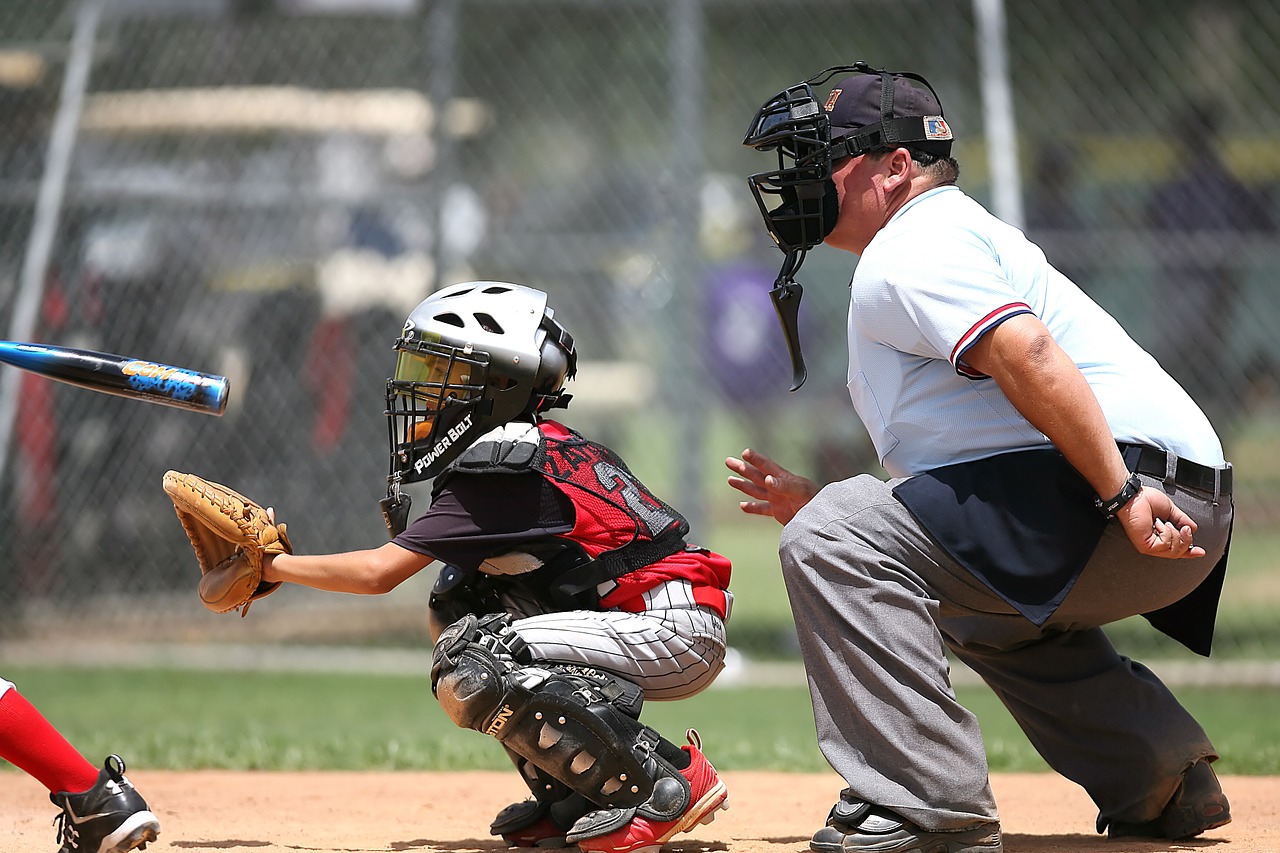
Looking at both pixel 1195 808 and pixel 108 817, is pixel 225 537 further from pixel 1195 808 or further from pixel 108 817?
pixel 1195 808

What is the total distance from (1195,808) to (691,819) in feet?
4.13

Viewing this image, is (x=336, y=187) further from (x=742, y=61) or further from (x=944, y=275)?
(x=944, y=275)

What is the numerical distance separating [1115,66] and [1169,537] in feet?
29.7

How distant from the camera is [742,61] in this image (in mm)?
13789

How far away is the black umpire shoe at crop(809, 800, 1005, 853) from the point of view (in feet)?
10.2

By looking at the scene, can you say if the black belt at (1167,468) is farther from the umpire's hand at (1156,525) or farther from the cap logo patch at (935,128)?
the cap logo patch at (935,128)

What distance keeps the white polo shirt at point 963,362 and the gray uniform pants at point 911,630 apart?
0.47ft

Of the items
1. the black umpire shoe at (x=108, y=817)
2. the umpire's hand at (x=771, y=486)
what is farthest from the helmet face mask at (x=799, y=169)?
the black umpire shoe at (x=108, y=817)

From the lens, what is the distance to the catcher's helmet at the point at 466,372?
3559 millimetres

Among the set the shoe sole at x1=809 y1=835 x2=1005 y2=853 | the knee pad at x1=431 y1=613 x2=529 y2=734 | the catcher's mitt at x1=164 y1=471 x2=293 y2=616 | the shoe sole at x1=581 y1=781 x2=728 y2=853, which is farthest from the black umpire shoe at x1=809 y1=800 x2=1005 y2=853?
the catcher's mitt at x1=164 y1=471 x2=293 y2=616

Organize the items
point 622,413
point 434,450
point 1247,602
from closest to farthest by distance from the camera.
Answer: point 434,450
point 1247,602
point 622,413

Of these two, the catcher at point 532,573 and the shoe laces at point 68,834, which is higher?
the catcher at point 532,573

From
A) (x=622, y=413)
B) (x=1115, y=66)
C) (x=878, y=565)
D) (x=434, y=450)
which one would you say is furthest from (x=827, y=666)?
(x=1115, y=66)

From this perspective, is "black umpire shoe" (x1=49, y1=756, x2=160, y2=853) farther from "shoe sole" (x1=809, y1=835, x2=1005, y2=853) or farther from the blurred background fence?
the blurred background fence
